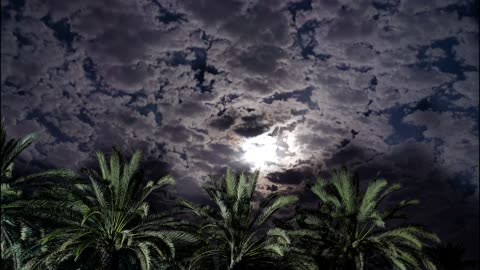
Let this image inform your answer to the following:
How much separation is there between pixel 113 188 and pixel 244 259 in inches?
335

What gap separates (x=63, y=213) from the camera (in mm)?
17547

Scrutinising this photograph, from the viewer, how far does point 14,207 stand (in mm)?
17797

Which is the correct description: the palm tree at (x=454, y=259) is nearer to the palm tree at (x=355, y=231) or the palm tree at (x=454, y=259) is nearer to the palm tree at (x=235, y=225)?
the palm tree at (x=355, y=231)

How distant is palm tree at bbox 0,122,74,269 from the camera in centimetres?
1786

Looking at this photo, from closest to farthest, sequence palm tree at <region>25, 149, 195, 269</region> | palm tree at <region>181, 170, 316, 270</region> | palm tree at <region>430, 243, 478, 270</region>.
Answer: palm tree at <region>25, 149, 195, 269</region>
palm tree at <region>181, 170, 316, 270</region>
palm tree at <region>430, 243, 478, 270</region>

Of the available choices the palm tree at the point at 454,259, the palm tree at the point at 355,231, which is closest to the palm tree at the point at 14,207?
the palm tree at the point at 355,231

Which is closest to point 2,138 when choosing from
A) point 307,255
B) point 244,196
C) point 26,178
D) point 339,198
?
point 26,178

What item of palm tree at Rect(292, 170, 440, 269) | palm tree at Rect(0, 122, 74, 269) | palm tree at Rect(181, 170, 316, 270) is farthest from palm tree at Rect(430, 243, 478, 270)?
palm tree at Rect(0, 122, 74, 269)

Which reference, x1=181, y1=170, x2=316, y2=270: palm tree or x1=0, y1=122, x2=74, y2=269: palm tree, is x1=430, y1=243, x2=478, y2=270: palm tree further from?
x1=0, y1=122, x2=74, y2=269: palm tree

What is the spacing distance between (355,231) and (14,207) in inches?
744

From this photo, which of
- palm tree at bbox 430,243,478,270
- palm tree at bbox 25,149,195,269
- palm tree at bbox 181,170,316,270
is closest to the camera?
palm tree at bbox 25,149,195,269

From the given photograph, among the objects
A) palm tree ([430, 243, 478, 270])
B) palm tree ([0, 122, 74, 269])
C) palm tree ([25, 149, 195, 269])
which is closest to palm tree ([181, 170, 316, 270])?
palm tree ([25, 149, 195, 269])

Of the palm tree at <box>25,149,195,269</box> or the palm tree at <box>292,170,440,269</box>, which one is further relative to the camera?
the palm tree at <box>292,170,440,269</box>

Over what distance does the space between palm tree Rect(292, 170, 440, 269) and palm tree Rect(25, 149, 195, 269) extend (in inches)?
307
